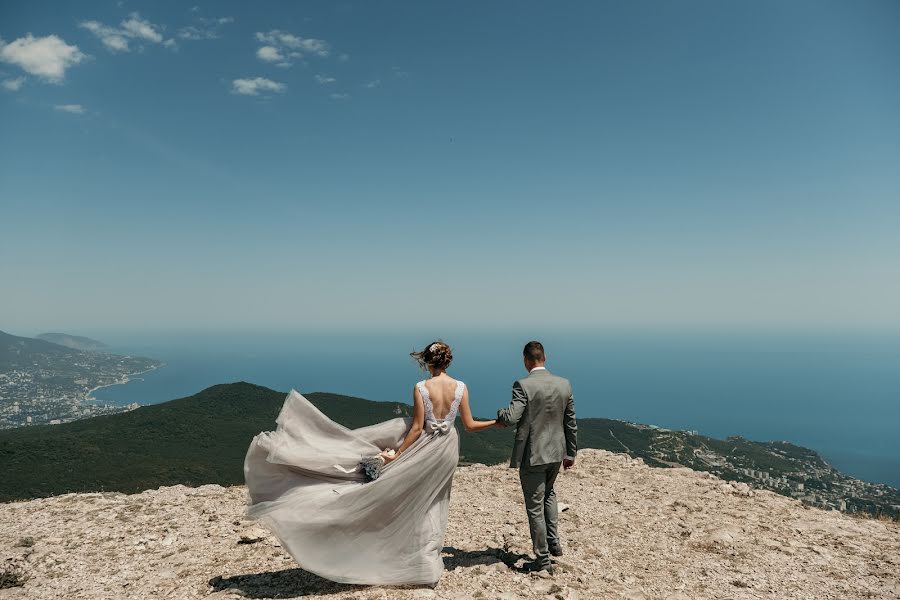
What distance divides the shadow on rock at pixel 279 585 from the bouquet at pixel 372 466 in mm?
1420

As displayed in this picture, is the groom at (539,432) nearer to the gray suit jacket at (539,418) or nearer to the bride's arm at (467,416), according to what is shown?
the gray suit jacket at (539,418)

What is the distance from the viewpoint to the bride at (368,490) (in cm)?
553

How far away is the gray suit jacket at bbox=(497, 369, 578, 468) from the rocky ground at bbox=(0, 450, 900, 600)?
1.66m

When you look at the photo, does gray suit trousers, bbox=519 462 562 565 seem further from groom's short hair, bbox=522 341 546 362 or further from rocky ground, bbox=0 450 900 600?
groom's short hair, bbox=522 341 546 362

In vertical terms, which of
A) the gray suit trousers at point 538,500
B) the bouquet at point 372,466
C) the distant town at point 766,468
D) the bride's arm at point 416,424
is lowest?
the distant town at point 766,468

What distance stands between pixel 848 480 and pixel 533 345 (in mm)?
105460

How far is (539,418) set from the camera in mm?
6188

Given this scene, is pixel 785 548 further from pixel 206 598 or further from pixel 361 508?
pixel 206 598

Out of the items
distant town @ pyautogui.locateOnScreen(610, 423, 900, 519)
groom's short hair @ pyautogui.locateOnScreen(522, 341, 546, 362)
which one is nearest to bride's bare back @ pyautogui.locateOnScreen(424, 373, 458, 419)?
groom's short hair @ pyautogui.locateOnScreen(522, 341, 546, 362)

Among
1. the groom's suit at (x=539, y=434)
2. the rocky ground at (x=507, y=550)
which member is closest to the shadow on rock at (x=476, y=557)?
the rocky ground at (x=507, y=550)

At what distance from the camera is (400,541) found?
226 inches

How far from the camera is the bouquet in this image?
5.74m

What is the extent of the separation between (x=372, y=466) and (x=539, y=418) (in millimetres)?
2338

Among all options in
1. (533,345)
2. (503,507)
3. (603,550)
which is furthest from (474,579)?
(503,507)
